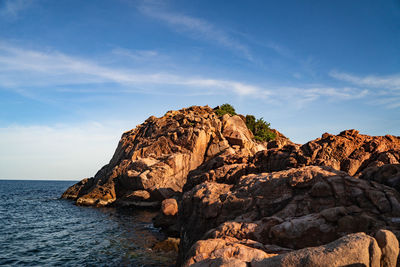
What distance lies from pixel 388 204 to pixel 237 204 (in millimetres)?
7798

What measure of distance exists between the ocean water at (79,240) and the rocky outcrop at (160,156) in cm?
767

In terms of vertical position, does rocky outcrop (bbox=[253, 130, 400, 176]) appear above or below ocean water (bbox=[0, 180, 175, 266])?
above

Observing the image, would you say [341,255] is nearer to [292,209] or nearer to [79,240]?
[292,209]

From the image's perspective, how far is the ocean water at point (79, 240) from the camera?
20750 mm

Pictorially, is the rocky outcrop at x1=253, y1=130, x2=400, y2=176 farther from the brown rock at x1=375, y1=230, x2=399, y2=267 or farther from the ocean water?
the brown rock at x1=375, y1=230, x2=399, y2=267

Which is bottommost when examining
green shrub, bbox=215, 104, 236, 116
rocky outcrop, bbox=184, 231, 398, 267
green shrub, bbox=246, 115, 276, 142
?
rocky outcrop, bbox=184, 231, 398, 267

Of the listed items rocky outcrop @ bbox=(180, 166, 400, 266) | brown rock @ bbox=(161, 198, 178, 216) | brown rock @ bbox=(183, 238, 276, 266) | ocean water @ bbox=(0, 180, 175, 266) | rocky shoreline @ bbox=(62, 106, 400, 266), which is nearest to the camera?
rocky shoreline @ bbox=(62, 106, 400, 266)

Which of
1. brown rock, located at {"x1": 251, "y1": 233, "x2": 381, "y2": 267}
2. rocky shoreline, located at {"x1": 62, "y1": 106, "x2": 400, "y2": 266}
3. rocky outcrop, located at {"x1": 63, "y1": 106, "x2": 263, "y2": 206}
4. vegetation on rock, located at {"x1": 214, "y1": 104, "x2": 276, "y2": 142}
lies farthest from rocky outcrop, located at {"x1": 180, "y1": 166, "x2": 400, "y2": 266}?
vegetation on rock, located at {"x1": 214, "y1": 104, "x2": 276, "y2": 142}

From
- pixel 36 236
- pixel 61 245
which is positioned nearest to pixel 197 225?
pixel 61 245

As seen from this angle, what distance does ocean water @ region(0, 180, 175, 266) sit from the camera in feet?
68.1

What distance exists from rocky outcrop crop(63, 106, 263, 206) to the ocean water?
7668mm

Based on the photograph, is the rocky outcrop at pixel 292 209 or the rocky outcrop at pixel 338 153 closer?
the rocky outcrop at pixel 292 209

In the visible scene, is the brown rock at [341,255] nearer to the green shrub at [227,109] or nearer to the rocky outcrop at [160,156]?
the rocky outcrop at [160,156]

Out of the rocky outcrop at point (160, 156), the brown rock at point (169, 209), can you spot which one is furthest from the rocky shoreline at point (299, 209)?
the rocky outcrop at point (160, 156)
